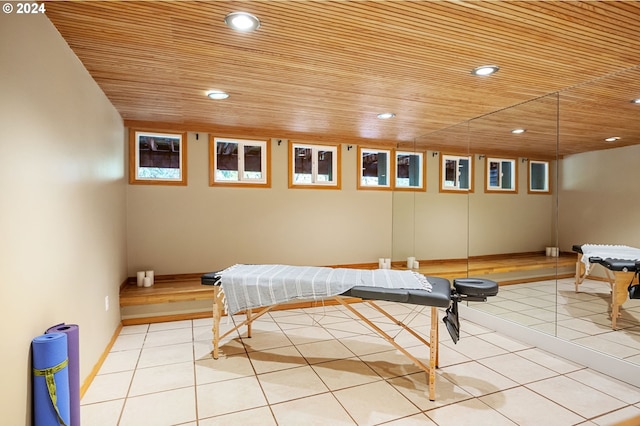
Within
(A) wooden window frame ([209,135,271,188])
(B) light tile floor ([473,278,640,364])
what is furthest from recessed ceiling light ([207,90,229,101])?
(B) light tile floor ([473,278,640,364])

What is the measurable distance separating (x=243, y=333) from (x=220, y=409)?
1.41m

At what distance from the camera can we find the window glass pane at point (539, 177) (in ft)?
→ 11.3

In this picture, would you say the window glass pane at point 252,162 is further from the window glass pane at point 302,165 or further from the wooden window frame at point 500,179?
the wooden window frame at point 500,179

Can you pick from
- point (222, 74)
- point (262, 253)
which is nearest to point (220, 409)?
point (222, 74)

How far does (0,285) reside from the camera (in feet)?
4.39

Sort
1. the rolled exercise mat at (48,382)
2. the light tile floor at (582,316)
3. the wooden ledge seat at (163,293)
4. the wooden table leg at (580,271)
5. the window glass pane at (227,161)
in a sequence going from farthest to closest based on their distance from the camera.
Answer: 1. the window glass pane at (227,161)
2. the wooden ledge seat at (163,293)
3. the wooden table leg at (580,271)
4. the light tile floor at (582,316)
5. the rolled exercise mat at (48,382)

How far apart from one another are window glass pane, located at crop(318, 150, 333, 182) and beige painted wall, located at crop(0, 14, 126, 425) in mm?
2916

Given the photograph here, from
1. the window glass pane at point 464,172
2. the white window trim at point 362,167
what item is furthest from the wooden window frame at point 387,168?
the window glass pane at point 464,172

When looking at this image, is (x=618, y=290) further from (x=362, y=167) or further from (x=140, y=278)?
(x=140, y=278)

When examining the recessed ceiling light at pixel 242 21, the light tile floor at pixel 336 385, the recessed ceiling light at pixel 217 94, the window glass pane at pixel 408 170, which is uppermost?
the recessed ceiling light at pixel 217 94

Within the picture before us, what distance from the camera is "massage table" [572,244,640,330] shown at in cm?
277

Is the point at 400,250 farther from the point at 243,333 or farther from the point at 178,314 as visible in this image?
the point at 178,314

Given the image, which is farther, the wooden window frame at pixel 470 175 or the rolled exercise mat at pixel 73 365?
the wooden window frame at pixel 470 175

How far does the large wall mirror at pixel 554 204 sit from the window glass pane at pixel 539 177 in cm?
1
